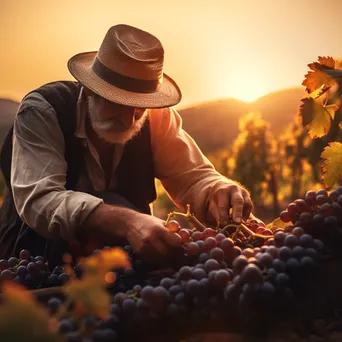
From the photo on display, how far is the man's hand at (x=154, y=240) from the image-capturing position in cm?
167

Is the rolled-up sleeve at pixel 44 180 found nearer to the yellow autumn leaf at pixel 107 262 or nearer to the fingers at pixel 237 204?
the fingers at pixel 237 204

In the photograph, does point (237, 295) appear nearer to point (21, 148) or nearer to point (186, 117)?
point (21, 148)

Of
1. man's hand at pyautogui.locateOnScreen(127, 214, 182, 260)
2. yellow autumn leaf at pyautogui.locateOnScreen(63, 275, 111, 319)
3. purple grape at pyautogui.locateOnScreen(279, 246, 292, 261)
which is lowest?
man's hand at pyautogui.locateOnScreen(127, 214, 182, 260)

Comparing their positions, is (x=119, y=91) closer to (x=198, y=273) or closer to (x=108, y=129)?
(x=108, y=129)

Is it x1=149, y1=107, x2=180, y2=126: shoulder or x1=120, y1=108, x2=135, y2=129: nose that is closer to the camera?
x1=120, y1=108, x2=135, y2=129: nose

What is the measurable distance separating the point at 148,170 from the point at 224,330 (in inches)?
70.1

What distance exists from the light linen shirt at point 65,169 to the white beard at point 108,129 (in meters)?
0.10

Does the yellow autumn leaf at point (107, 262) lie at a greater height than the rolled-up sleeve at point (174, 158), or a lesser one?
greater

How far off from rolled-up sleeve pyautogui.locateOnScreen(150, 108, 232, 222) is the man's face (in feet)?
1.11

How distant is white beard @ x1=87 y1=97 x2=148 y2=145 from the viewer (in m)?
2.65

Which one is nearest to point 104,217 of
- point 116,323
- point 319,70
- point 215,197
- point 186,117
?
point 215,197

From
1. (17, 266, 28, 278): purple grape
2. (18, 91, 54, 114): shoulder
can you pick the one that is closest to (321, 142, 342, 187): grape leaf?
(17, 266, 28, 278): purple grape

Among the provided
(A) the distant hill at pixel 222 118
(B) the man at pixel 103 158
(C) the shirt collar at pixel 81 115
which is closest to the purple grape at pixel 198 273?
(B) the man at pixel 103 158

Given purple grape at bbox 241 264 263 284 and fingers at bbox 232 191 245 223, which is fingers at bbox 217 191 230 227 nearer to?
fingers at bbox 232 191 245 223
